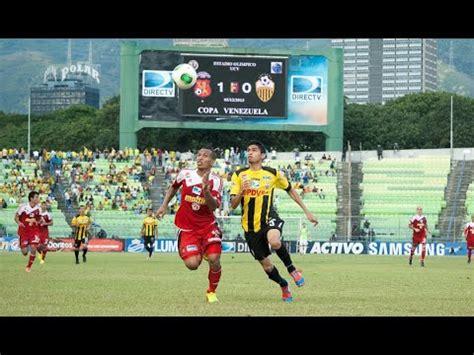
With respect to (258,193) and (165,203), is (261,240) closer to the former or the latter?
(258,193)

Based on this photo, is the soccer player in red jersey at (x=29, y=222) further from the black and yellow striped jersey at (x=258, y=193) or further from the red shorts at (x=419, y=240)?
the red shorts at (x=419, y=240)

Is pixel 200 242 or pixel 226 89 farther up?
pixel 226 89

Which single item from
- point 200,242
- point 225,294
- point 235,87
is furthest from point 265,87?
point 200,242

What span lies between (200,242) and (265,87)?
46497 mm

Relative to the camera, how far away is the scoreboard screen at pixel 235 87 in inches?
2486

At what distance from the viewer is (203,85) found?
207 ft

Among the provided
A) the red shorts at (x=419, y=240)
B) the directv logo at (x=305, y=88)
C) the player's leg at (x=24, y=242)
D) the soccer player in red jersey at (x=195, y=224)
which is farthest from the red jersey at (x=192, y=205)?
the directv logo at (x=305, y=88)

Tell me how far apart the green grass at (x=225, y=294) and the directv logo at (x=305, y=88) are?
3545 centimetres
